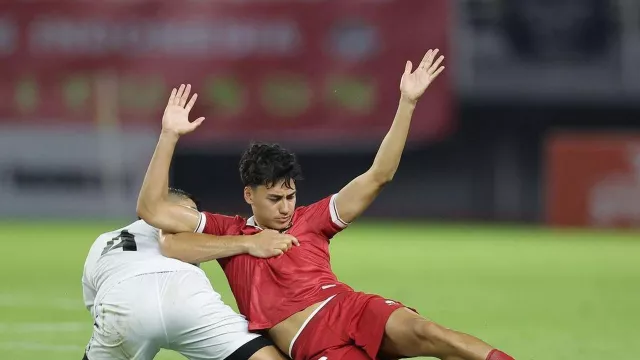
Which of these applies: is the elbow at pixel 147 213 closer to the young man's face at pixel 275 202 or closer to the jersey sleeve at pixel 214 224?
the jersey sleeve at pixel 214 224

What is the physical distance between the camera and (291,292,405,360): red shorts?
6512mm

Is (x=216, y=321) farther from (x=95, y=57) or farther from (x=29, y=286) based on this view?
(x=95, y=57)

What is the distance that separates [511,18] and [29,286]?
1393cm

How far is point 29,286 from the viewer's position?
13320mm

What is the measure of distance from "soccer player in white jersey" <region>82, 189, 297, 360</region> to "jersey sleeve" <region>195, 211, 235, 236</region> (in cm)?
39

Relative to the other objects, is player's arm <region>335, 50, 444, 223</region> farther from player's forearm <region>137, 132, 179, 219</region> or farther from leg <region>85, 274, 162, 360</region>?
leg <region>85, 274, 162, 360</region>

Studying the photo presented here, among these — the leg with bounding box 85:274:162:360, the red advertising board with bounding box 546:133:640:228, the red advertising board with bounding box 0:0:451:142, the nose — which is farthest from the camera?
the red advertising board with bounding box 0:0:451:142

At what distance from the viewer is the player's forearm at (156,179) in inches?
271

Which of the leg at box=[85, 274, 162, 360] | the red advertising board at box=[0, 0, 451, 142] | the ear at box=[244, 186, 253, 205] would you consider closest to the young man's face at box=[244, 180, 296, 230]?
the ear at box=[244, 186, 253, 205]

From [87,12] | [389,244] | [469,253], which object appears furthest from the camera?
[87,12]

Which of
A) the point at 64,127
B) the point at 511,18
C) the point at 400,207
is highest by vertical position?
the point at 511,18

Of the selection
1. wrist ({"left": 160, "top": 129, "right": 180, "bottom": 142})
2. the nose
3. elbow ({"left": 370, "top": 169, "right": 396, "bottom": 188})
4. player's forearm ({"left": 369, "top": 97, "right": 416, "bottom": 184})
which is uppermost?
wrist ({"left": 160, "top": 129, "right": 180, "bottom": 142})

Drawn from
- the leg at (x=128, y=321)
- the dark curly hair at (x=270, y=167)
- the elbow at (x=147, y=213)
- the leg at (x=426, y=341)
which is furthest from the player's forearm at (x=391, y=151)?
the leg at (x=128, y=321)

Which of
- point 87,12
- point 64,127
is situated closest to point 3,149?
point 64,127
